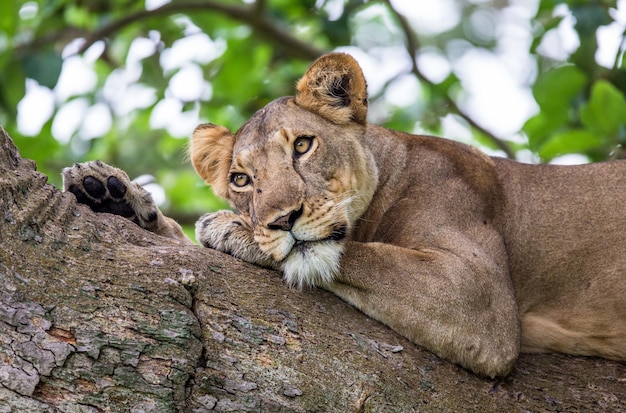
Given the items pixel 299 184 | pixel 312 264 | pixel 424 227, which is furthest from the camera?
pixel 424 227

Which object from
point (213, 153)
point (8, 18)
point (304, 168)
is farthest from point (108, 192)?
point (8, 18)

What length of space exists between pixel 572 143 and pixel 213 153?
10.4 ft

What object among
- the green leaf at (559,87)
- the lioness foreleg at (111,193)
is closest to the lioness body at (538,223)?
the lioness foreleg at (111,193)

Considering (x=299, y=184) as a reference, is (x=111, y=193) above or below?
below

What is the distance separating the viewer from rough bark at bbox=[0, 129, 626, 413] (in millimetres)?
3496

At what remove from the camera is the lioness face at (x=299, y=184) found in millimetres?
4754

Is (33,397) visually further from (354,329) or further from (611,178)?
(611,178)

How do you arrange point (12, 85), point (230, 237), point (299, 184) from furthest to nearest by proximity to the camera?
point (12, 85) < point (299, 184) < point (230, 237)

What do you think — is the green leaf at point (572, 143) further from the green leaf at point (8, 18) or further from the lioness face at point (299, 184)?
the green leaf at point (8, 18)

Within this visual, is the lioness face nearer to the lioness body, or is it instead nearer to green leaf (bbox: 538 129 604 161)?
the lioness body

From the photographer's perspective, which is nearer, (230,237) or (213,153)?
(230,237)

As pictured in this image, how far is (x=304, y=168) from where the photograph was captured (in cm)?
545

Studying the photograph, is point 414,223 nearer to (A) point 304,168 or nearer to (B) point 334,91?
(A) point 304,168

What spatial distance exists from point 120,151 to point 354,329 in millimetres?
7652
